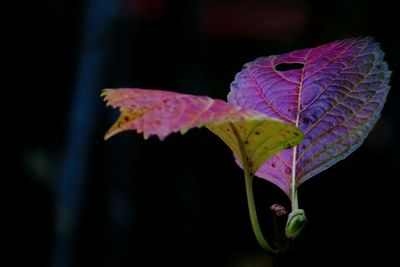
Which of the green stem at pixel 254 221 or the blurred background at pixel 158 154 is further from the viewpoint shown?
the blurred background at pixel 158 154

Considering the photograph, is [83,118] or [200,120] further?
[83,118]

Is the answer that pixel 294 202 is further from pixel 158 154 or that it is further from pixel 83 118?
pixel 158 154

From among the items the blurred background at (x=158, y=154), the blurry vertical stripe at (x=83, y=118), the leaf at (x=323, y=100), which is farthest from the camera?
the blurred background at (x=158, y=154)

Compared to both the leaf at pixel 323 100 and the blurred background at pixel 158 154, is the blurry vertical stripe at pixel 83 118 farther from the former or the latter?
the leaf at pixel 323 100

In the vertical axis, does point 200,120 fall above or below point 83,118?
above

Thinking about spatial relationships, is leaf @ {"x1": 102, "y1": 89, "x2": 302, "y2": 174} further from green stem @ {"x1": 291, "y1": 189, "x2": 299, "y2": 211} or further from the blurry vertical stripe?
the blurry vertical stripe

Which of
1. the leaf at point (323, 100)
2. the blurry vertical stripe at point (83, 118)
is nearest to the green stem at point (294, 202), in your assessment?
the leaf at point (323, 100)

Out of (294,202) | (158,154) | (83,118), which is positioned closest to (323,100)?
(294,202)
